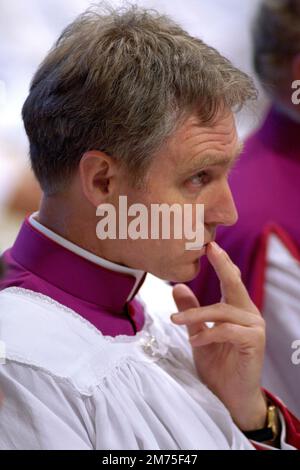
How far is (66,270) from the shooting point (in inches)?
46.8

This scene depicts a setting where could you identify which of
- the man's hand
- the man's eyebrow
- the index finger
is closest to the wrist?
the man's hand

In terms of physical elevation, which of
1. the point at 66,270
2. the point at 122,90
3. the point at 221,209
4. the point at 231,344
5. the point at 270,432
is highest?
the point at 122,90

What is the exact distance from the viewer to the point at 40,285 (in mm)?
1176

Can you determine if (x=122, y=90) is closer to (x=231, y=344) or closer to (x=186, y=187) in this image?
(x=186, y=187)

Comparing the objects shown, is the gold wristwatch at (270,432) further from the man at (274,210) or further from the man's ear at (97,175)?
the man's ear at (97,175)

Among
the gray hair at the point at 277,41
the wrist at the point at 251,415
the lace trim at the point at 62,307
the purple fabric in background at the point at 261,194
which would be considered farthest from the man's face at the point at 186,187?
the gray hair at the point at 277,41

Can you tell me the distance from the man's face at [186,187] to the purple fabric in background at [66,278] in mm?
43

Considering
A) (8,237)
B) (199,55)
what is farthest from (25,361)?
(8,237)

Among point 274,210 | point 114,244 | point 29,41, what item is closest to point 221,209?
point 114,244

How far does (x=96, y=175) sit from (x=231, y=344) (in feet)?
1.21

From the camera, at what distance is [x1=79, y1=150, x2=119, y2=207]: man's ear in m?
1.13

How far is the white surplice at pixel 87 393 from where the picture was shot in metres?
1.06

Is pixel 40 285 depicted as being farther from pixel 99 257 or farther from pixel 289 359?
pixel 289 359
